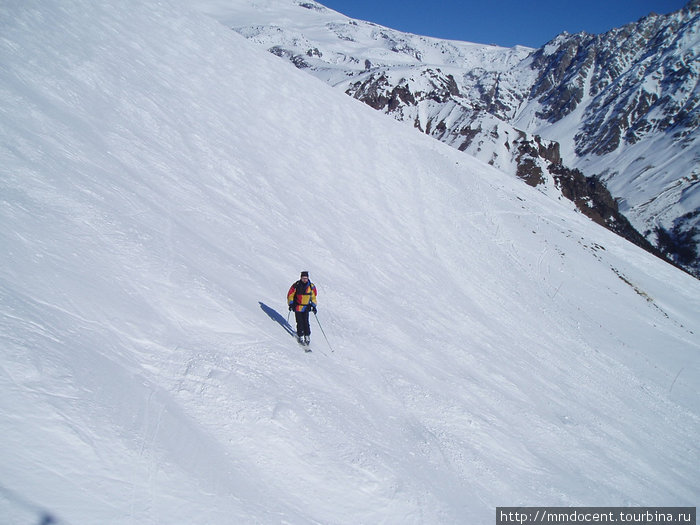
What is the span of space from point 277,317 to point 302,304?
104 cm

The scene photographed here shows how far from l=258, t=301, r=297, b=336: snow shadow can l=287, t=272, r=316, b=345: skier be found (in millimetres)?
525

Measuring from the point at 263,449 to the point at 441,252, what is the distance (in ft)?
52.9

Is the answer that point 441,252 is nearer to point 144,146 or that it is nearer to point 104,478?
point 144,146

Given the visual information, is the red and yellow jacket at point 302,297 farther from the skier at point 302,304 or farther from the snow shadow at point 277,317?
the snow shadow at point 277,317

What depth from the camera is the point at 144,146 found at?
1287 centimetres

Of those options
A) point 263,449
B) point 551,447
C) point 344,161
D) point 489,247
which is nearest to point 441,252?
point 489,247

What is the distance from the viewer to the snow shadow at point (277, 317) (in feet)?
28.3

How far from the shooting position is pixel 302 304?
813 cm

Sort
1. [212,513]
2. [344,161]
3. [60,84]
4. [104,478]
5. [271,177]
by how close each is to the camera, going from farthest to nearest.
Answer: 1. [344,161]
2. [271,177]
3. [60,84]
4. [212,513]
5. [104,478]

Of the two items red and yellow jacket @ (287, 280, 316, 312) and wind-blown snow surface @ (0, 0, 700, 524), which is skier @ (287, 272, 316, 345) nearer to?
red and yellow jacket @ (287, 280, 316, 312)

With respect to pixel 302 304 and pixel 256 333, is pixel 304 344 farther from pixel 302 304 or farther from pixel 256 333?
pixel 256 333

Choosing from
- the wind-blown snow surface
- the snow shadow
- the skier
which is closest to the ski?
the skier

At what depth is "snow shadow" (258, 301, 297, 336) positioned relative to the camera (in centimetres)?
864

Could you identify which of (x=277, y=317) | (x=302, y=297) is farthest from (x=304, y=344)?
(x=277, y=317)
